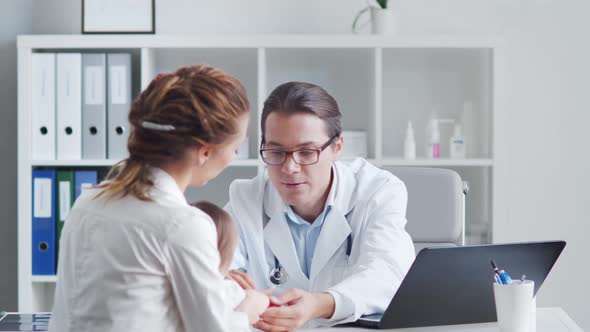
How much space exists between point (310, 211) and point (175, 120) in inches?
36.7

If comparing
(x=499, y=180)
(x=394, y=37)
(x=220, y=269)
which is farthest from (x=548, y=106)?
(x=220, y=269)

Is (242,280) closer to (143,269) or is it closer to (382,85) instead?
(143,269)

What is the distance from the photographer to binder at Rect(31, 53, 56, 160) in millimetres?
3258

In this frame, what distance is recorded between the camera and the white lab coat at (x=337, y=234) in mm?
1914

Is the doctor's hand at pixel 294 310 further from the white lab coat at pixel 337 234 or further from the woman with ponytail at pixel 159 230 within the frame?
the woman with ponytail at pixel 159 230

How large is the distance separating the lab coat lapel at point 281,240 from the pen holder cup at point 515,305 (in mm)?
586

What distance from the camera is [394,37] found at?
10.6 feet

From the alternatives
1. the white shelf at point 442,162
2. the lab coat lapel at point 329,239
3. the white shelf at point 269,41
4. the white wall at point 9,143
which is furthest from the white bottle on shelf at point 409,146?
the white wall at point 9,143

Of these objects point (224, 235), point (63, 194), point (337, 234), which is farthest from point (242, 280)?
point (63, 194)

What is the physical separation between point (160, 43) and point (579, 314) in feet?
7.17

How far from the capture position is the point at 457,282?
154 cm

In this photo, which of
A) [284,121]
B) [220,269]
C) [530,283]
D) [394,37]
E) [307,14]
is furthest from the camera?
[307,14]

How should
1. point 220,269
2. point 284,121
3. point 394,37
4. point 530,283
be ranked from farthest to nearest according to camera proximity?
1. point 394,37
2. point 284,121
3. point 530,283
4. point 220,269

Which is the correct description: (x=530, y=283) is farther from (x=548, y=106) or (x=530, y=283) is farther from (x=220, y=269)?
(x=548, y=106)
